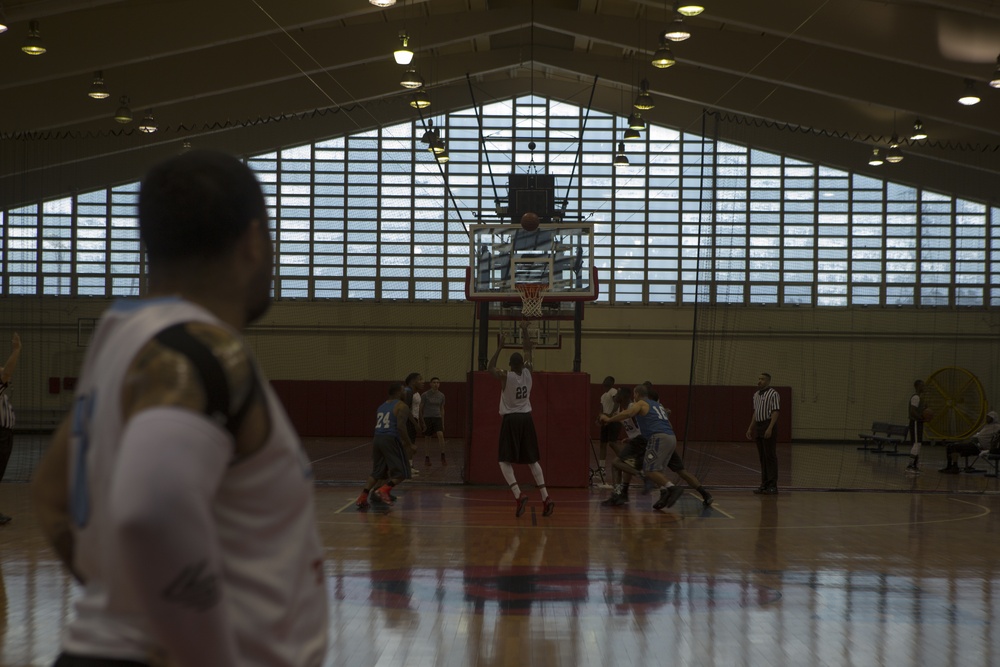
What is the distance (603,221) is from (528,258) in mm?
11739

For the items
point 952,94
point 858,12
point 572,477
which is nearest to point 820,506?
point 572,477

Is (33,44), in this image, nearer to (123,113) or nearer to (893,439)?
(123,113)

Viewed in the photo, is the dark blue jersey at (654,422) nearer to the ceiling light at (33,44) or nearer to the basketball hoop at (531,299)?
the basketball hoop at (531,299)

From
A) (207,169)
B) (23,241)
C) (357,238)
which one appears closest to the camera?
(207,169)

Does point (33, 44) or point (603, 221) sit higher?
point (33, 44)

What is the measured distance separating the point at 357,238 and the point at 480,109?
5162 mm

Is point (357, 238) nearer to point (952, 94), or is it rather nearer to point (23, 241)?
point (23, 241)

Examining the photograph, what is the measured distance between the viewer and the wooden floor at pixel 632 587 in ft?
18.5

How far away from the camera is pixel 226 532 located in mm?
1325

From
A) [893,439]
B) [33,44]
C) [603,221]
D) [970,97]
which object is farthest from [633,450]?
[603,221]

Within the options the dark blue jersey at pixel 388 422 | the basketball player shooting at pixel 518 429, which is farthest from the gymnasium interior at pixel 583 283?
the dark blue jersey at pixel 388 422

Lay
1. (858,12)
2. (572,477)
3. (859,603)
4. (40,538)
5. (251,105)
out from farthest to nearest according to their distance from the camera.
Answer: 1. (251,105)
2. (858,12)
3. (572,477)
4. (40,538)
5. (859,603)

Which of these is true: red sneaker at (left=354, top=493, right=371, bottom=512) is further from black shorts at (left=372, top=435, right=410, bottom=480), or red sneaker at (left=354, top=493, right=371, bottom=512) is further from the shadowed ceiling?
the shadowed ceiling

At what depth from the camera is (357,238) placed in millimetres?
27391
